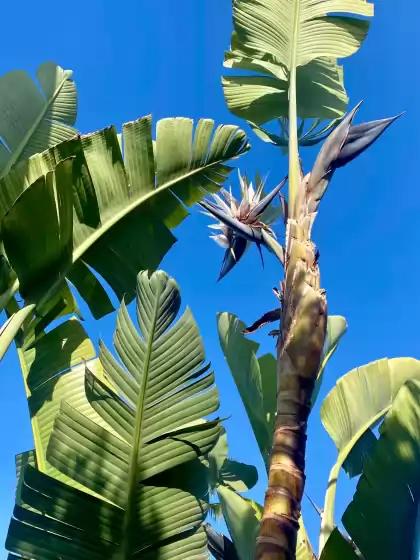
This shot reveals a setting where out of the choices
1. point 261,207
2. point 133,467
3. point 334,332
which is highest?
point 261,207

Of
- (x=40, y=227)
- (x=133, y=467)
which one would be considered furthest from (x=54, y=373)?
(x=133, y=467)

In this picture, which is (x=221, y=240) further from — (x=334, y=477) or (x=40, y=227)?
(x=334, y=477)

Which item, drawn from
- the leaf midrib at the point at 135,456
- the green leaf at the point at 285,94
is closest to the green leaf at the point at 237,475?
the leaf midrib at the point at 135,456

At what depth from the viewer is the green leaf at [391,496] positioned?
1694mm

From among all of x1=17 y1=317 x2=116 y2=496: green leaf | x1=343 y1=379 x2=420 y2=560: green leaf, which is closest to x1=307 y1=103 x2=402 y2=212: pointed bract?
x1=343 y1=379 x2=420 y2=560: green leaf

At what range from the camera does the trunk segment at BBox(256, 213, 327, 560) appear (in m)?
1.41

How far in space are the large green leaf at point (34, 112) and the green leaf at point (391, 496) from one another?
91.7 inches

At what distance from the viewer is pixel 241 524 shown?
198 cm

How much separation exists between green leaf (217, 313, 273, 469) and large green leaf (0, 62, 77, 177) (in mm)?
1580

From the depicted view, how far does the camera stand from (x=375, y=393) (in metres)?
2.75

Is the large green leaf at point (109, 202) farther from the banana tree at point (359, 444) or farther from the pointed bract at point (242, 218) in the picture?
the banana tree at point (359, 444)

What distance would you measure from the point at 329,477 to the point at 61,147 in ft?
6.80

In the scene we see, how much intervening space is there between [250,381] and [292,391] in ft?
4.39

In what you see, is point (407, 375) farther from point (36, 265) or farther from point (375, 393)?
point (36, 265)
